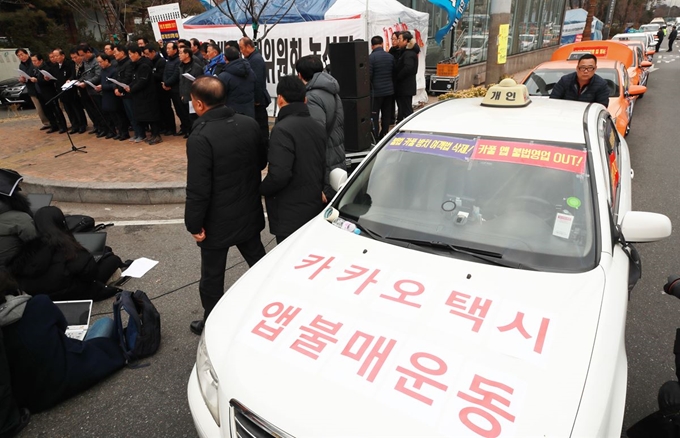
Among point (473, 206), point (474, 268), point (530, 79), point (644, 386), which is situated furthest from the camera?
point (530, 79)

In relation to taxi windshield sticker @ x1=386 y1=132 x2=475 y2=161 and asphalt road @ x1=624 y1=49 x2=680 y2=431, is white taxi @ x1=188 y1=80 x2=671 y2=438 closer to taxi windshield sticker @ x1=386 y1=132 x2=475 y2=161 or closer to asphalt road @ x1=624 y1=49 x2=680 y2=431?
taxi windshield sticker @ x1=386 y1=132 x2=475 y2=161

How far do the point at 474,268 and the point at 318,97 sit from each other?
2483 mm

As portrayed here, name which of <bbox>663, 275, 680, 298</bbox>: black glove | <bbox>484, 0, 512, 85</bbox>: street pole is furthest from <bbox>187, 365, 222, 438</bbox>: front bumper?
<bbox>484, 0, 512, 85</bbox>: street pole

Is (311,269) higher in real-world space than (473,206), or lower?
lower

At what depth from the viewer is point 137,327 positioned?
Result: 116 inches

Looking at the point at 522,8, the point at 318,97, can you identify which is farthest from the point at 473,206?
the point at 522,8

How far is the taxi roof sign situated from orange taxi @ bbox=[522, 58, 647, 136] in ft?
12.1

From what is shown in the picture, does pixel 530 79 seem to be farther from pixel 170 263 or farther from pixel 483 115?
pixel 170 263

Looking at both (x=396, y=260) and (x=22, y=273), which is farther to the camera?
(x=22, y=273)

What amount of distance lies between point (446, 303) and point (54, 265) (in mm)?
3065

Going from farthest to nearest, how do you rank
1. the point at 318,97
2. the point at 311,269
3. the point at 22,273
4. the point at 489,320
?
the point at 318,97, the point at 22,273, the point at 311,269, the point at 489,320

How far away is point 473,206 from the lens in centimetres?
239

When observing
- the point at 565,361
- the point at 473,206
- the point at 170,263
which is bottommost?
the point at 170,263

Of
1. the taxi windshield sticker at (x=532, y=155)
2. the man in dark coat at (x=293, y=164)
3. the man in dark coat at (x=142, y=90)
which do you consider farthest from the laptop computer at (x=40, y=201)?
the taxi windshield sticker at (x=532, y=155)
